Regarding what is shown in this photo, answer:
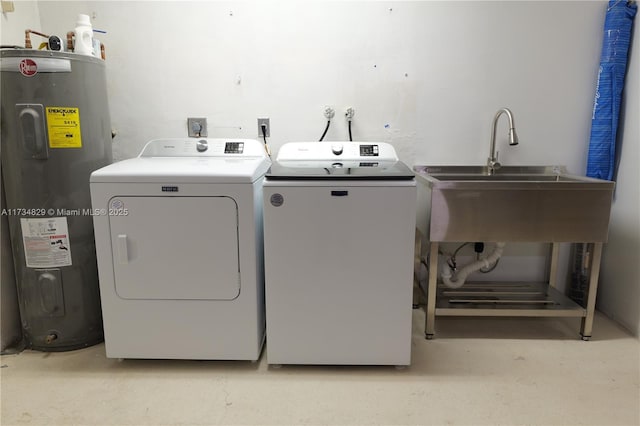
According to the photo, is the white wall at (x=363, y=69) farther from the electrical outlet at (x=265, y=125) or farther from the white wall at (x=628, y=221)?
the white wall at (x=628, y=221)

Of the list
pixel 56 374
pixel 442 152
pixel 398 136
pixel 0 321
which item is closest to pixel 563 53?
pixel 442 152

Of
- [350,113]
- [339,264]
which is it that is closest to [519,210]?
[339,264]

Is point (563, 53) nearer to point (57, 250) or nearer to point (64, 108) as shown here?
point (64, 108)

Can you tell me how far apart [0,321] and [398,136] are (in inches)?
88.1

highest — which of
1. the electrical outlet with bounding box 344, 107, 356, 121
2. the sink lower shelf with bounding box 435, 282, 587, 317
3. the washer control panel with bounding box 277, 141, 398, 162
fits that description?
the electrical outlet with bounding box 344, 107, 356, 121

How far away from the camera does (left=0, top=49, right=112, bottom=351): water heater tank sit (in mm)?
1796

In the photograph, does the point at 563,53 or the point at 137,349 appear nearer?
the point at 137,349

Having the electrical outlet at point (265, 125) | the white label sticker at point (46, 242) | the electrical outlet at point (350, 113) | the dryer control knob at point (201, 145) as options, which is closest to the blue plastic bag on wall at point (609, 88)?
the electrical outlet at point (350, 113)

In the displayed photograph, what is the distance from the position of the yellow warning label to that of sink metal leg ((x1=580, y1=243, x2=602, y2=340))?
2500mm

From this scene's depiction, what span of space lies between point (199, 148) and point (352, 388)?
1.38 metres

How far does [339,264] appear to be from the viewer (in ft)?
5.81

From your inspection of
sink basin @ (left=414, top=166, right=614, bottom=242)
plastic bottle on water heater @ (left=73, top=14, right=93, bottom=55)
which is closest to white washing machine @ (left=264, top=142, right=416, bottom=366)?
sink basin @ (left=414, top=166, right=614, bottom=242)

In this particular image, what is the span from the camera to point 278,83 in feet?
7.77

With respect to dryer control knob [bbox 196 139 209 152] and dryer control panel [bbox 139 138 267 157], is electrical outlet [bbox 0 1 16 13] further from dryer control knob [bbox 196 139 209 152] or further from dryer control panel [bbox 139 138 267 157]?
dryer control knob [bbox 196 139 209 152]
